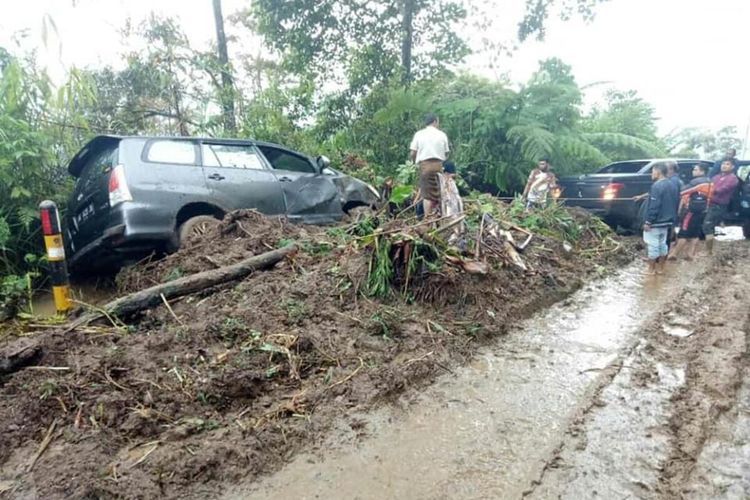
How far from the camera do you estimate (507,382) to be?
298cm

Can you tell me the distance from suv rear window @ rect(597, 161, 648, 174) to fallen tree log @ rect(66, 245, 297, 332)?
26.6 ft

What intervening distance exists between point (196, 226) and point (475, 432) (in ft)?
12.0

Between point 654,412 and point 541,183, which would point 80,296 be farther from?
point 541,183

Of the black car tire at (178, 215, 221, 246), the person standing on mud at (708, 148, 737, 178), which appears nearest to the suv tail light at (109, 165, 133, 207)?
the black car tire at (178, 215, 221, 246)

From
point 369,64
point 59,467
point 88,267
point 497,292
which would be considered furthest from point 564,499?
point 369,64

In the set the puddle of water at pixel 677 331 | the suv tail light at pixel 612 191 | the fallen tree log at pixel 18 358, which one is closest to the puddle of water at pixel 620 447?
the puddle of water at pixel 677 331

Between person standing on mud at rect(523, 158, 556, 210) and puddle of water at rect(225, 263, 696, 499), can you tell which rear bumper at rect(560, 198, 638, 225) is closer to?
person standing on mud at rect(523, 158, 556, 210)

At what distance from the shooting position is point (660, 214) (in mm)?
6078

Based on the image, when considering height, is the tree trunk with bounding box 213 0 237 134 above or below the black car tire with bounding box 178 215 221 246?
above

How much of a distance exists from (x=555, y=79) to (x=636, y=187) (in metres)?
3.55

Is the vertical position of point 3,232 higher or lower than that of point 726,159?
lower

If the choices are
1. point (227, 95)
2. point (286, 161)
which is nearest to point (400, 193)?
point (286, 161)

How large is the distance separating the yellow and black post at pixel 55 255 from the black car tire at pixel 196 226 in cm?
112

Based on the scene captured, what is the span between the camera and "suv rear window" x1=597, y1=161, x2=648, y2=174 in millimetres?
9438
